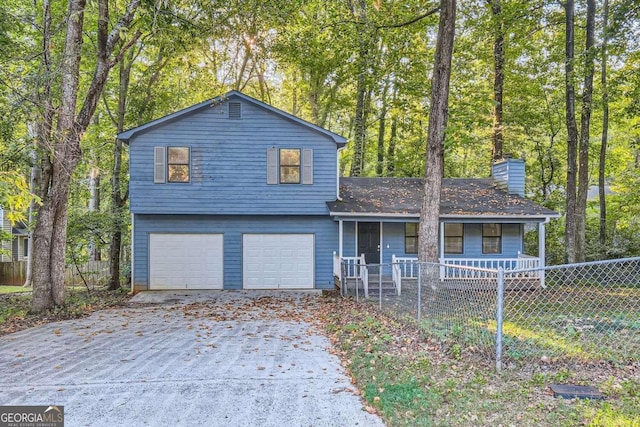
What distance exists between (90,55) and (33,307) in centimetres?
1017

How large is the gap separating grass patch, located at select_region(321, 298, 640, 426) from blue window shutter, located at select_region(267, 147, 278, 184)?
7.74 meters

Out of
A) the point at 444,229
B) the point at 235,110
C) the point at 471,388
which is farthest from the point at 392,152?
the point at 471,388

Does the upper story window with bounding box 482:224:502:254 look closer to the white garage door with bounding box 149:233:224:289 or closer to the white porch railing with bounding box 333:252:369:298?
the white porch railing with bounding box 333:252:369:298

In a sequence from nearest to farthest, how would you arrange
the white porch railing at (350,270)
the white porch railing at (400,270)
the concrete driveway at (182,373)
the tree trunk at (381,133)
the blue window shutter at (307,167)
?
the concrete driveway at (182,373)
the white porch railing at (400,270)
the white porch railing at (350,270)
the blue window shutter at (307,167)
the tree trunk at (381,133)

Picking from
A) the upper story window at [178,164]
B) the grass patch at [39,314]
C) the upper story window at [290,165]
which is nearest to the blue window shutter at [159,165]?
the upper story window at [178,164]

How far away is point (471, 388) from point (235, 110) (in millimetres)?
11010

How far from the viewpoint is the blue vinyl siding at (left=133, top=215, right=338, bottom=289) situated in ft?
41.3

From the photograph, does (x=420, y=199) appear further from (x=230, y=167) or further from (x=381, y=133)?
(x=381, y=133)

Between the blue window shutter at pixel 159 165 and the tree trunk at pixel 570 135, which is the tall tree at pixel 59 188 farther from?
the tree trunk at pixel 570 135

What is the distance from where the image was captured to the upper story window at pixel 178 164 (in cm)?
1255

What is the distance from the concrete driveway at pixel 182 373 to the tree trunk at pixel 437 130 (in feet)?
10.9

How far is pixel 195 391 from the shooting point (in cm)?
433

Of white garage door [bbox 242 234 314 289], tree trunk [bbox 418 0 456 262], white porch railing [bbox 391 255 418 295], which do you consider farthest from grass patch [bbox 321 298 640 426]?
white garage door [bbox 242 234 314 289]

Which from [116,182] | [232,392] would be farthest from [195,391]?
[116,182]
